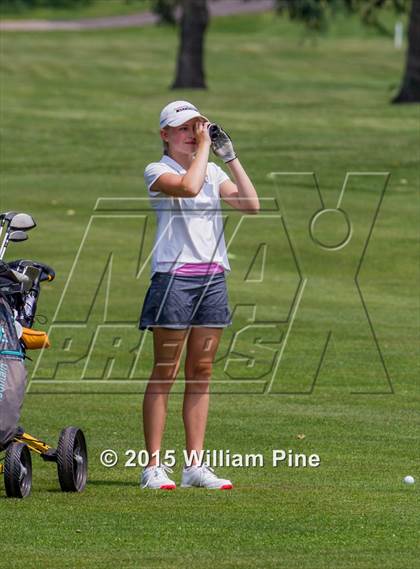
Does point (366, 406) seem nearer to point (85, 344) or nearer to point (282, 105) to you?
point (85, 344)

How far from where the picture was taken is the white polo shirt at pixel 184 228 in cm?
910

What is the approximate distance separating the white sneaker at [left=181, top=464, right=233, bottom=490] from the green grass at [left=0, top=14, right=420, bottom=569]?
120mm

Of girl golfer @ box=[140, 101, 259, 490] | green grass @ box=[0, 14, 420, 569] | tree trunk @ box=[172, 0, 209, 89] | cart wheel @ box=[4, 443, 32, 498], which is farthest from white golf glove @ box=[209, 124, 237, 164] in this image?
tree trunk @ box=[172, 0, 209, 89]

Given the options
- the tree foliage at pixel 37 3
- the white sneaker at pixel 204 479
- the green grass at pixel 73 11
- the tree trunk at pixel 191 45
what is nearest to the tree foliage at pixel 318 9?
the tree trunk at pixel 191 45

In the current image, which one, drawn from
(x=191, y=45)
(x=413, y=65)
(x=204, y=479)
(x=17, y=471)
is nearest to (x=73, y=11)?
(x=191, y=45)

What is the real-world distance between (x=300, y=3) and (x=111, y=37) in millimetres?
26310

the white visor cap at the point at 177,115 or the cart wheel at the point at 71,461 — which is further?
the white visor cap at the point at 177,115

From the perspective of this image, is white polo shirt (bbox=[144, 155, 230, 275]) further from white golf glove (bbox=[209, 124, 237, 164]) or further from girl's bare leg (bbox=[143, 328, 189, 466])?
girl's bare leg (bbox=[143, 328, 189, 466])

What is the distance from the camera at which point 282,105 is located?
39125 mm

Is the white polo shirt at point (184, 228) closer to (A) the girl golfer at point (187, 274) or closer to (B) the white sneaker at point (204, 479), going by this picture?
(A) the girl golfer at point (187, 274)

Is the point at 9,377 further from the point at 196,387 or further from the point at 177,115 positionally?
the point at 177,115

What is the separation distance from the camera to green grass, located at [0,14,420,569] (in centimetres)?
785

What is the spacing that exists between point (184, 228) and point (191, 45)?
3525 centimetres

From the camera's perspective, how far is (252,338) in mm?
16016
